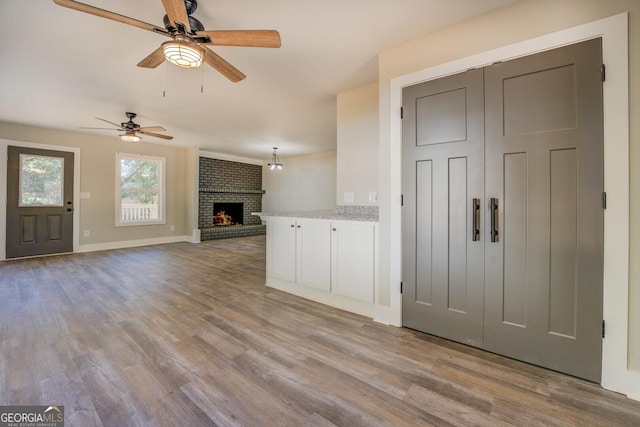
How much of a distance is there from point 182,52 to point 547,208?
8.79ft

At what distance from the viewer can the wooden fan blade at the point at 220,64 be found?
6.83 feet

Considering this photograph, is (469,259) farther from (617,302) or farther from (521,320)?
(617,302)

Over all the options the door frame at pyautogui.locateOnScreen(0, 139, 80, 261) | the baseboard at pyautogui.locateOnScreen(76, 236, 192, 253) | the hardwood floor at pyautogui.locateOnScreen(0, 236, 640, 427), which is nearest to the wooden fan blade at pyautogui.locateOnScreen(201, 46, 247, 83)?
the hardwood floor at pyautogui.locateOnScreen(0, 236, 640, 427)

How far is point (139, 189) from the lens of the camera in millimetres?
6711

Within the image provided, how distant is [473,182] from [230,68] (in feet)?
7.05

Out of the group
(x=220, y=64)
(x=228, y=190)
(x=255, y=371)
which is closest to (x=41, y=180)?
(x=228, y=190)

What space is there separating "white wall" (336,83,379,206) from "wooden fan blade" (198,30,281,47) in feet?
5.37

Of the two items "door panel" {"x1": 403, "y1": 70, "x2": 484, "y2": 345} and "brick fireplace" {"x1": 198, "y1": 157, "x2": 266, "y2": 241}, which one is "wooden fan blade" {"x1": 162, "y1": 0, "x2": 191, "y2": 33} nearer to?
"door panel" {"x1": 403, "y1": 70, "x2": 484, "y2": 345}

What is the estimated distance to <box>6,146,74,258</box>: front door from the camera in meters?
5.00

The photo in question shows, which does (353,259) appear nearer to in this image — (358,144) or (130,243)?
(358,144)

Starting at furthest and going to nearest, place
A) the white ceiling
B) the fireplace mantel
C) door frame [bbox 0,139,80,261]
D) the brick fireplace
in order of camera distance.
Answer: the brick fireplace < the fireplace mantel < door frame [bbox 0,139,80,261] < the white ceiling

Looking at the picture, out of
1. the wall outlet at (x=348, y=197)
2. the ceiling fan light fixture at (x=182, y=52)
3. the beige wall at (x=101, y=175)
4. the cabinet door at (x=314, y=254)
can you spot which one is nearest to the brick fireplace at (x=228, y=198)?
the beige wall at (x=101, y=175)

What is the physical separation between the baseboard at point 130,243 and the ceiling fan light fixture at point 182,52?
5884 millimetres

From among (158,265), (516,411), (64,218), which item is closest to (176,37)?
(516,411)
